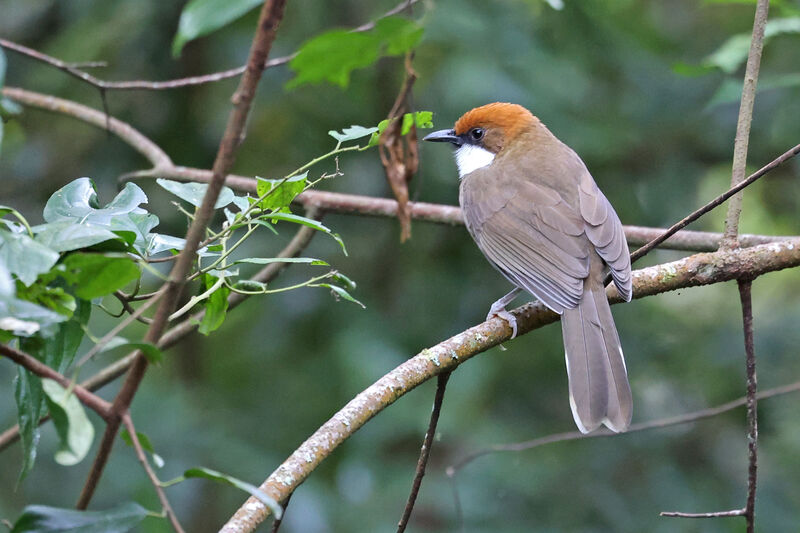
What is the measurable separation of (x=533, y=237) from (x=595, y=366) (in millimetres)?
747

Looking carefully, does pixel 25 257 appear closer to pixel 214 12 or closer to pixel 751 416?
pixel 214 12

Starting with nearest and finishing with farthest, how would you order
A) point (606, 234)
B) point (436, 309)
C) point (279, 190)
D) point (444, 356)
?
point (279, 190) < point (444, 356) < point (606, 234) < point (436, 309)

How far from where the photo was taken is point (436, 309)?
4516 mm

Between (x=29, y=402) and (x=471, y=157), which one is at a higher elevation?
(x=471, y=157)

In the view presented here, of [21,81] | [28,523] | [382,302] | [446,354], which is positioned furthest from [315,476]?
[28,523]

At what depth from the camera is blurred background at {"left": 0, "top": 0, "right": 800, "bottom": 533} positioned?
164 inches

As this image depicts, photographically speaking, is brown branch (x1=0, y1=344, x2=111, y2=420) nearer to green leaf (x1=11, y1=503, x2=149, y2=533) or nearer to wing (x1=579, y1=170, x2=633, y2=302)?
green leaf (x1=11, y1=503, x2=149, y2=533)

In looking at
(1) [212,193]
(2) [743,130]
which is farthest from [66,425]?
(2) [743,130]

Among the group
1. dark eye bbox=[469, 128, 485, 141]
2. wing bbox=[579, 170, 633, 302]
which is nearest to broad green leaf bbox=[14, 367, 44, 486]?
wing bbox=[579, 170, 633, 302]

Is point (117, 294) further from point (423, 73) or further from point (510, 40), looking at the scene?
point (423, 73)

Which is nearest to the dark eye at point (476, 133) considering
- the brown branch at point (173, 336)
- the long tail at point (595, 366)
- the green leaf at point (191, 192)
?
the brown branch at point (173, 336)

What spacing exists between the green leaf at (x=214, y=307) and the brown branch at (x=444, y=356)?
0.33m

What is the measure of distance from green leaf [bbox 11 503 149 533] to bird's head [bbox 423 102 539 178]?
3.11 metres

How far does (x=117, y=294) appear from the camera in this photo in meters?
1.63
